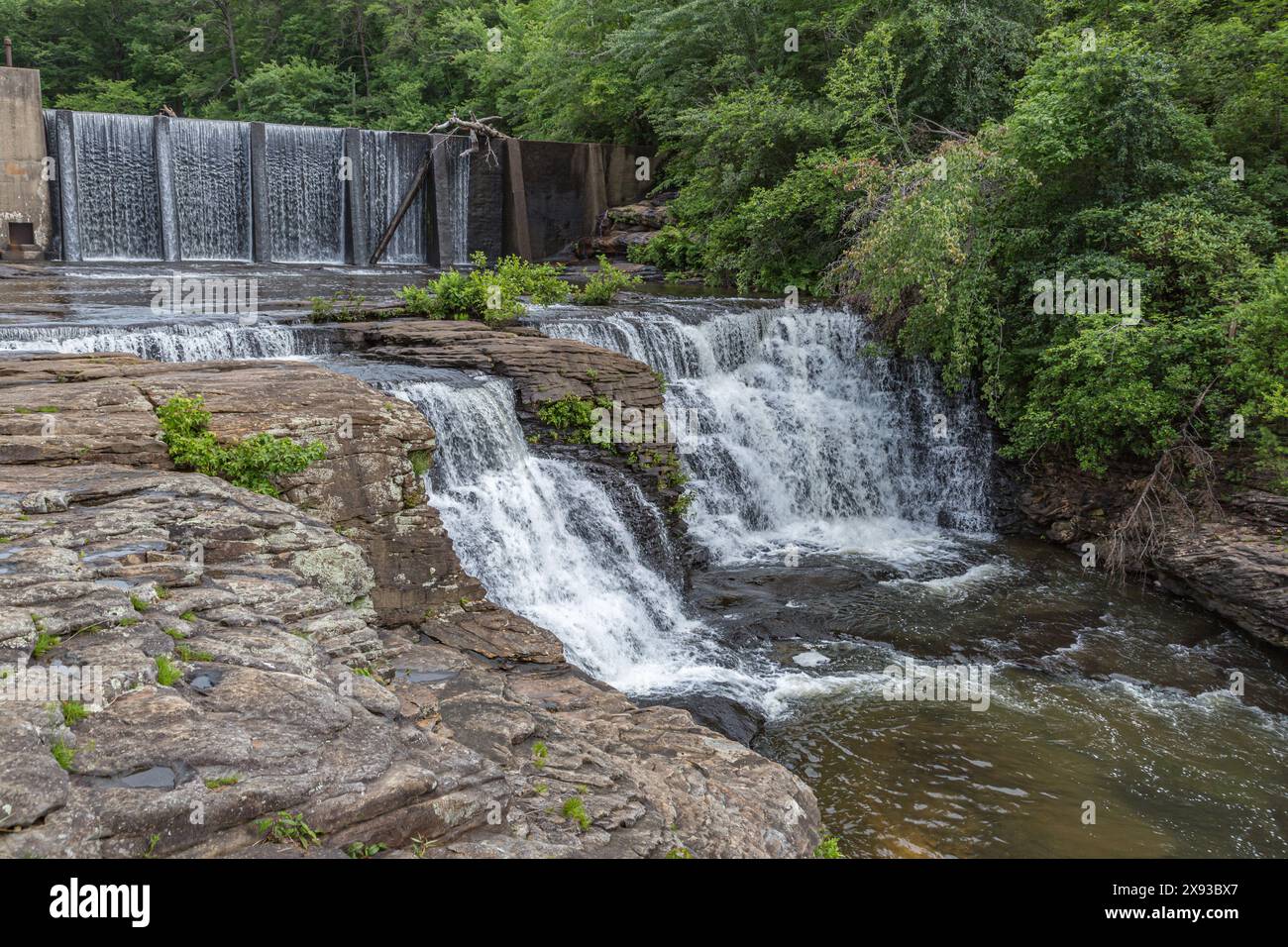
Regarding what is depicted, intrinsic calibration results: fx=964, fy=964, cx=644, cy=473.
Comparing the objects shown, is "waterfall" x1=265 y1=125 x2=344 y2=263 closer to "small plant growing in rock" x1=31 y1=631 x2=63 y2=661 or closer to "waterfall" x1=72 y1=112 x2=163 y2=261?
"waterfall" x1=72 y1=112 x2=163 y2=261

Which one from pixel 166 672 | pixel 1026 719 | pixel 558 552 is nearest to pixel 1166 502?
pixel 1026 719

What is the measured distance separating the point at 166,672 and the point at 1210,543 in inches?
402

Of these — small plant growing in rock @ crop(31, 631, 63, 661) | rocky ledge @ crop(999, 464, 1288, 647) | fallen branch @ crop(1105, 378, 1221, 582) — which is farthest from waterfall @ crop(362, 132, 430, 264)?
small plant growing in rock @ crop(31, 631, 63, 661)

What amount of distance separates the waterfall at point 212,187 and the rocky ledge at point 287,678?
11615 mm

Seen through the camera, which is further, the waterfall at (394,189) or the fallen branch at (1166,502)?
the waterfall at (394,189)

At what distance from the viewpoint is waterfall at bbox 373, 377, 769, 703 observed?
831 cm

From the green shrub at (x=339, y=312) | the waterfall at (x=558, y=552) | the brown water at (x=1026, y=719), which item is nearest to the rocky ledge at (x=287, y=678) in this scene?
the waterfall at (x=558, y=552)

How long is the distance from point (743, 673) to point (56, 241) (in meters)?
15.9

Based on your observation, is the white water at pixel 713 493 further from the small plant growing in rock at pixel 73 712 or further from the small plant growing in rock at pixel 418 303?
the small plant growing in rock at pixel 73 712

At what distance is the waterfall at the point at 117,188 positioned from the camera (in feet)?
58.0

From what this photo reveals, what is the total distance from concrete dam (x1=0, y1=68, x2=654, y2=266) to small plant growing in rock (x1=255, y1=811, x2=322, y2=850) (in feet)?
56.2

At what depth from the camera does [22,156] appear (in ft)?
55.9
